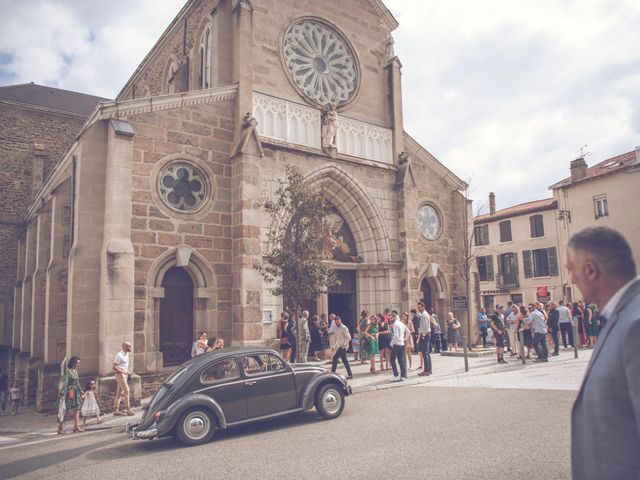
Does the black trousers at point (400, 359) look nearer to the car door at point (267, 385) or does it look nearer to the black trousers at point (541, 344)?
the black trousers at point (541, 344)

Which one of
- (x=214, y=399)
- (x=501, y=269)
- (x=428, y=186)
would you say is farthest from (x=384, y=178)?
(x=501, y=269)

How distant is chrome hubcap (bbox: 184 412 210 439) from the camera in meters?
7.65

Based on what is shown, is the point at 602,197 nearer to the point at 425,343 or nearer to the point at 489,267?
the point at 489,267

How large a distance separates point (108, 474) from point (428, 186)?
57.3 ft

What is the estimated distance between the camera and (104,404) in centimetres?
1183

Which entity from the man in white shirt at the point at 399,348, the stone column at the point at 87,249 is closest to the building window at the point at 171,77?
the stone column at the point at 87,249

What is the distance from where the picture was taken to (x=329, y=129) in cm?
1806

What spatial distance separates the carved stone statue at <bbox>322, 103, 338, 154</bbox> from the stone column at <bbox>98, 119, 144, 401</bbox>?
6867 mm

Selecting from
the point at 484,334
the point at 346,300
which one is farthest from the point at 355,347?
the point at 484,334

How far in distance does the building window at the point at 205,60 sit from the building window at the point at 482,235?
28.5 meters

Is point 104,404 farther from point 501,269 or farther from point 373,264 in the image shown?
point 501,269

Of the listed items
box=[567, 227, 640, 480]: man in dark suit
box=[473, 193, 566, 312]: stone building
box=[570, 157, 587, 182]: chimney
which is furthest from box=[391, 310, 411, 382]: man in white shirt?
box=[570, 157, 587, 182]: chimney

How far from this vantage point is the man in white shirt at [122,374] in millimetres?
11352

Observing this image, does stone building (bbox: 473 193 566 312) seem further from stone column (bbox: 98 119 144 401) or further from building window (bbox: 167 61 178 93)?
stone column (bbox: 98 119 144 401)
